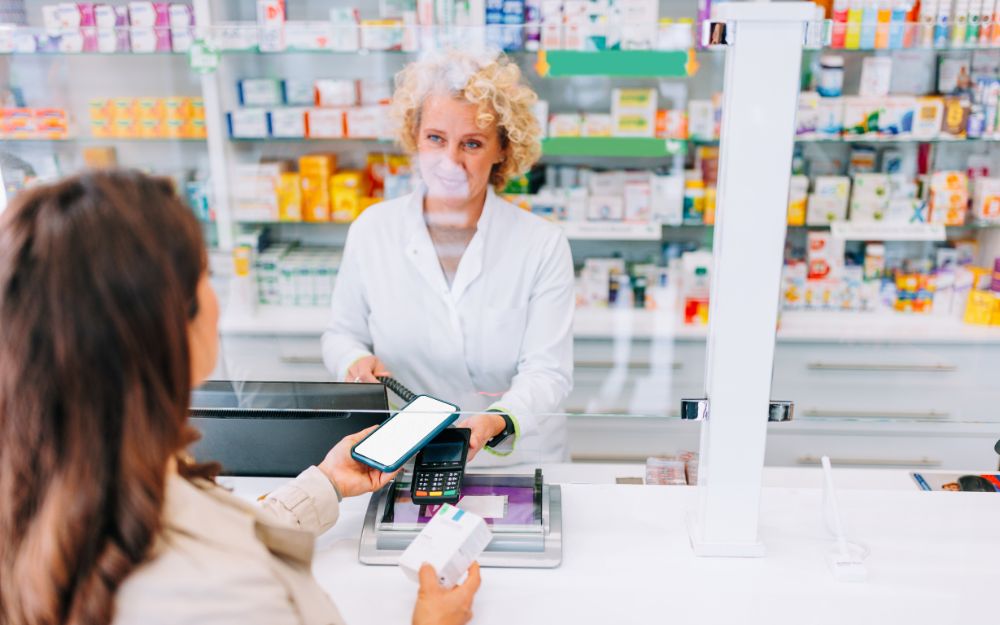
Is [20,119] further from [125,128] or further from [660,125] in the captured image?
[660,125]

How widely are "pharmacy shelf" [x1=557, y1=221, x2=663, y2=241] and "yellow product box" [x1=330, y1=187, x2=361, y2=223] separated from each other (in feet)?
2.98

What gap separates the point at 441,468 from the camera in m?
1.52

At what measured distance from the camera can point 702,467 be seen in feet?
4.74

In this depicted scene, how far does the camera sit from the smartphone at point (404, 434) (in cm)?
146

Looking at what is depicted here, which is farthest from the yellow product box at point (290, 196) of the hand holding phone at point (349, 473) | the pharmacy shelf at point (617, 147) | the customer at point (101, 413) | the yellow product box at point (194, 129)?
the customer at point (101, 413)

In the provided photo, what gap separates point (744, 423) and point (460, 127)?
0.98 m

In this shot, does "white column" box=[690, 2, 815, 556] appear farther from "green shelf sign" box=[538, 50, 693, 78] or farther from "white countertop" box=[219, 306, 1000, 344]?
"green shelf sign" box=[538, 50, 693, 78]

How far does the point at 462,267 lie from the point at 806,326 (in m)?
1.97

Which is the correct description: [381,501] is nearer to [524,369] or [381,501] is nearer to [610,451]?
[524,369]

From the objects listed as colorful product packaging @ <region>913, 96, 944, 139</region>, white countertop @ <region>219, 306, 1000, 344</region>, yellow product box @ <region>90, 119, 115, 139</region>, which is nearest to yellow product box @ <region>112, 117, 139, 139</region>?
yellow product box @ <region>90, 119, 115, 139</region>

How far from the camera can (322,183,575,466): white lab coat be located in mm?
2000

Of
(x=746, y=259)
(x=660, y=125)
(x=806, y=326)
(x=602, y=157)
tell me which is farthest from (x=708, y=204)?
(x=746, y=259)

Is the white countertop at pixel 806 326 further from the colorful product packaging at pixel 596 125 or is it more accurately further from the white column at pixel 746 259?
the white column at pixel 746 259

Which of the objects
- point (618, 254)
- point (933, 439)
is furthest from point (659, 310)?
point (933, 439)
